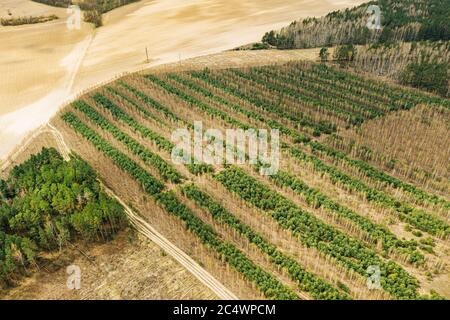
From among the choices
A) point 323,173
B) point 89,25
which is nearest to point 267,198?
point 323,173

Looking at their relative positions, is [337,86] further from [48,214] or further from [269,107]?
[48,214]

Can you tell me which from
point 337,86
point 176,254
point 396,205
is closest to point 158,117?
point 176,254

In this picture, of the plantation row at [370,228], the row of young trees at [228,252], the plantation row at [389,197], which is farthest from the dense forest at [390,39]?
the row of young trees at [228,252]

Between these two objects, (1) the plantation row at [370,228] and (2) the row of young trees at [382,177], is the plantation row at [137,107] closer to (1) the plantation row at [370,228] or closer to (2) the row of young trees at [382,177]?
(2) the row of young trees at [382,177]

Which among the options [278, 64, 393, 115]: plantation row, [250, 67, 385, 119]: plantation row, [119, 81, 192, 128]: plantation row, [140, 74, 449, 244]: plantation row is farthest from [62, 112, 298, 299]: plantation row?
[278, 64, 393, 115]: plantation row

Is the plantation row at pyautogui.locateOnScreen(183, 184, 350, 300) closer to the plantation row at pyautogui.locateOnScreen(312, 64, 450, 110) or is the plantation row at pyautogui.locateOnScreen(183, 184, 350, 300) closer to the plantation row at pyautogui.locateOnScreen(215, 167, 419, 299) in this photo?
the plantation row at pyautogui.locateOnScreen(215, 167, 419, 299)
